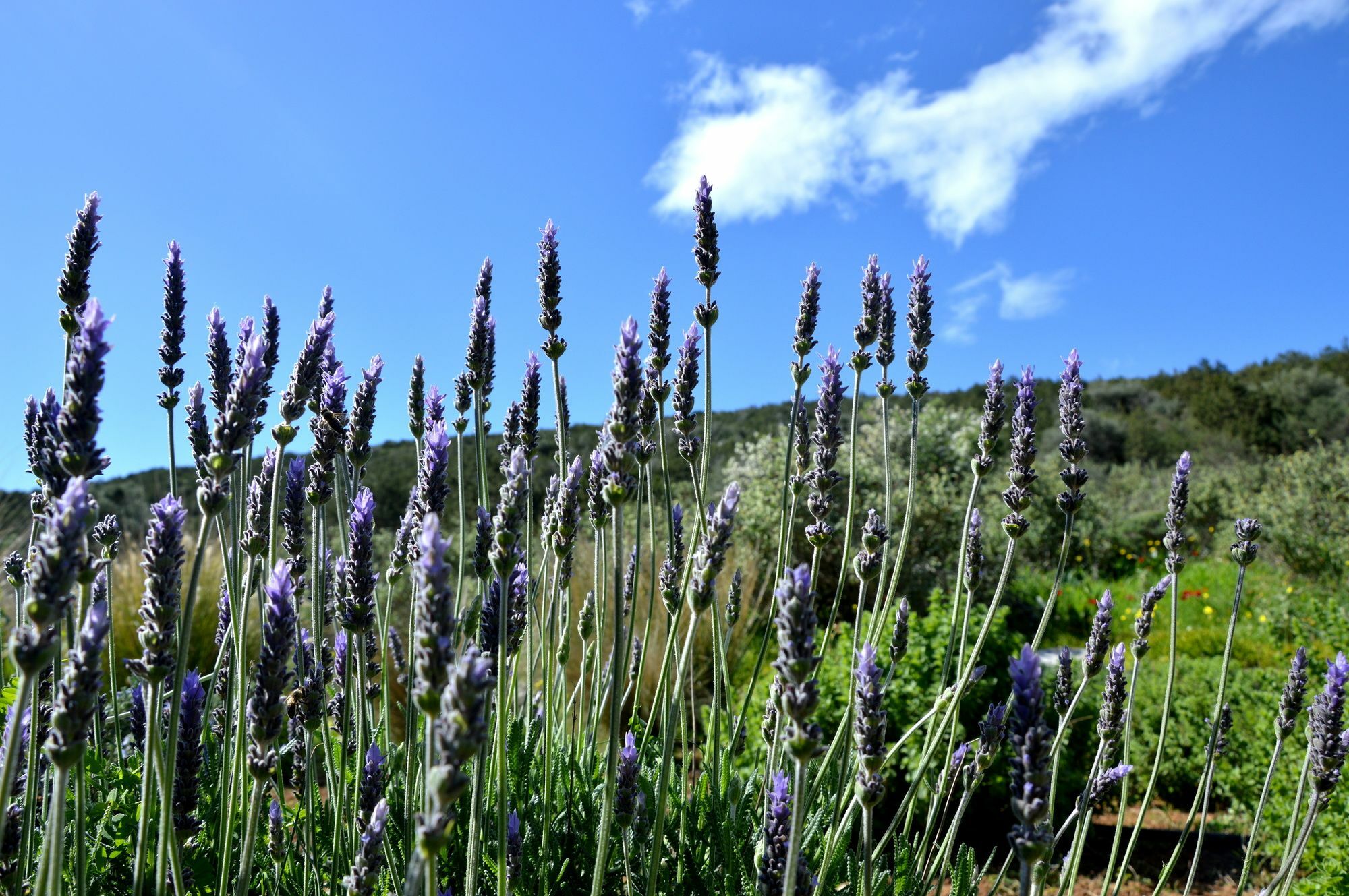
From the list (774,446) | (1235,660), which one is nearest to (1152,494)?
(774,446)

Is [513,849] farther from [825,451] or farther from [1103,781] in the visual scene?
[1103,781]

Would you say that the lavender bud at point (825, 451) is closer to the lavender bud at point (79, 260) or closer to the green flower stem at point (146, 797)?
the green flower stem at point (146, 797)

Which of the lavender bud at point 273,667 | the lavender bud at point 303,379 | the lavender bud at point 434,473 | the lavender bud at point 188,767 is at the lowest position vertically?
the lavender bud at point 188,767

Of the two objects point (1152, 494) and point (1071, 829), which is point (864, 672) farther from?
point (1152, 494)

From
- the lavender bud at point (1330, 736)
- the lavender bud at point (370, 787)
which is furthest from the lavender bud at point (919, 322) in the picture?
the lavender bud at point (370, 787)

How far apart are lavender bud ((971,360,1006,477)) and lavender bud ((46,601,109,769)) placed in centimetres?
196

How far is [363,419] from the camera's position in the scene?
217 centimetres

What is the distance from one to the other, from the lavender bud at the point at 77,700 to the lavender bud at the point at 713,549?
942 mm

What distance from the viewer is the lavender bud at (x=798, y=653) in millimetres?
1218

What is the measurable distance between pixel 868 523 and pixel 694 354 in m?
0.74

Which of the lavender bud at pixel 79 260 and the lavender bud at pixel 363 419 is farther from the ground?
the lavender bud at pixel 79 260

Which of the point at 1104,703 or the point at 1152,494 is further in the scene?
the point at 1152,494

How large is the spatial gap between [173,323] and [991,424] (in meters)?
2.18

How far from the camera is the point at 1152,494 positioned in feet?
65.5
